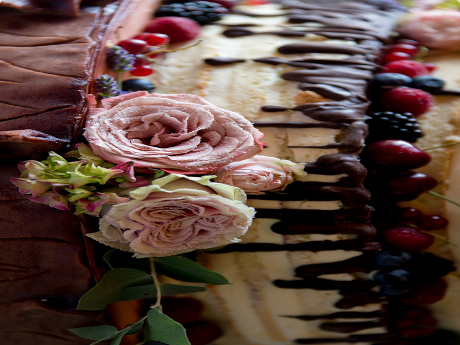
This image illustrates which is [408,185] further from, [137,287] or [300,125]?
[137,287]

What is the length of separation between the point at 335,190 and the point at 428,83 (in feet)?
1.34

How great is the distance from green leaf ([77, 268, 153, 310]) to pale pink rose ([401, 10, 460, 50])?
1033mm

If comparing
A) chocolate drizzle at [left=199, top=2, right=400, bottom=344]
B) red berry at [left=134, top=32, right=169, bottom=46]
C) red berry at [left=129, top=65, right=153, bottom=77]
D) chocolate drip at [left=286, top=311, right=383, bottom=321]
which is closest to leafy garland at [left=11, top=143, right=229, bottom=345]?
chocolate drizzle at [left=199, top=2, right=400, bottom=344]

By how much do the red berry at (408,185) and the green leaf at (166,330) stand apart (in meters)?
0.57

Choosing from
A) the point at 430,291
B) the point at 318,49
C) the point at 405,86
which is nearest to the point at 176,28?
the point at 318,49

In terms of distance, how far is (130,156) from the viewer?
716mm

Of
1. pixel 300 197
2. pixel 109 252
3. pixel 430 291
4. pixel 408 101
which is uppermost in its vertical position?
pixel 408 101

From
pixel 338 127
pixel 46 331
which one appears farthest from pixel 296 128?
pixel 46 331

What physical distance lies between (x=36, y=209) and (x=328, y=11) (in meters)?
1.03

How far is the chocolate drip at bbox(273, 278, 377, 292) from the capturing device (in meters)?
0.98

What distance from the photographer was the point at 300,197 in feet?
3.10

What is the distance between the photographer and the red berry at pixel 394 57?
116 cm

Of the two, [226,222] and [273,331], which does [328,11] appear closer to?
[226,222]

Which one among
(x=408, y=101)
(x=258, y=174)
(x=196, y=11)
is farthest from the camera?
(x=196, y=11)
